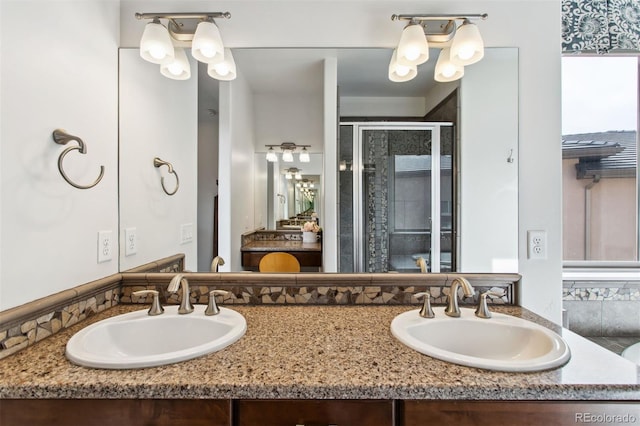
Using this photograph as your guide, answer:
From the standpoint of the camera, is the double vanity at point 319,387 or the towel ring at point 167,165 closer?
the double vanity at point 319,387

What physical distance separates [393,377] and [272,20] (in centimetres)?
150

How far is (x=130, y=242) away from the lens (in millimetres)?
1324

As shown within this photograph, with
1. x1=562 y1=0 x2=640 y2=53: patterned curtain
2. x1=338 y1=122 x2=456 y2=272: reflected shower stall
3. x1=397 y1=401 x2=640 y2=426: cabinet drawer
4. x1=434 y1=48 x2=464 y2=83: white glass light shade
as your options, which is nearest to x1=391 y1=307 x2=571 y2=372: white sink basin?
x1=397 y1=401 x2=640 y2=426: cabinet drawer

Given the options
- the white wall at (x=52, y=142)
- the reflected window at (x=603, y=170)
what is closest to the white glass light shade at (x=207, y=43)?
the white wall at (x=52, y=142)

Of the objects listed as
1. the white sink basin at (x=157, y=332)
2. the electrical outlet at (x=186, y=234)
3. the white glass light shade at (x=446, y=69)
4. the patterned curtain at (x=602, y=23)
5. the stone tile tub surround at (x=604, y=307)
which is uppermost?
the patterned curtain at (x=602, y=23)

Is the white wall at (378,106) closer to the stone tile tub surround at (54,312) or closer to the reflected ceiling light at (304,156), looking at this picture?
the reflected ceiling light at (304,156)

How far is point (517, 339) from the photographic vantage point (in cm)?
102

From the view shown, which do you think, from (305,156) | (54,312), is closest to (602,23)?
(305,156)

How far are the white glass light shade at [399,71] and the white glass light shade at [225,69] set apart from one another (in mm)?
745

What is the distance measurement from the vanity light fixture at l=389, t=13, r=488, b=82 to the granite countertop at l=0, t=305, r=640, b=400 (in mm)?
1172

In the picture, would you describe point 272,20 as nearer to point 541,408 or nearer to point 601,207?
point 541,408

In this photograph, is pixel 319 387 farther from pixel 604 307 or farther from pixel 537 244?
pixel 604 307

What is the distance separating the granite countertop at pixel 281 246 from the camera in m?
1.43

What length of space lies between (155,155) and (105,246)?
47 cm
